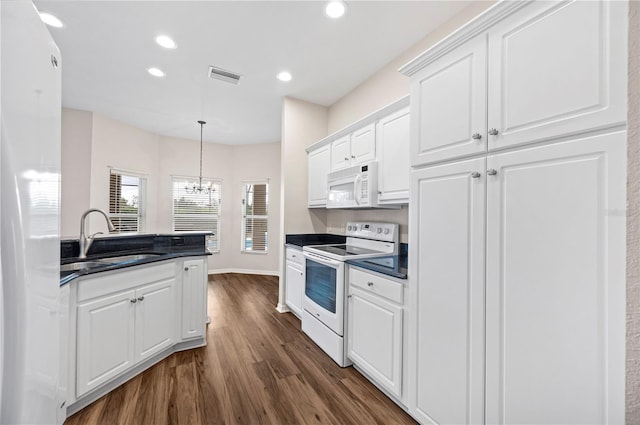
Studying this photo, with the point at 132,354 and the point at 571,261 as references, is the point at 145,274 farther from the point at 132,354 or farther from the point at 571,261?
the point at 571,261

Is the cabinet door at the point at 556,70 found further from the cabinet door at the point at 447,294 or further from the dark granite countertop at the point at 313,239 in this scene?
the dark granite countertop at the point at 313,239

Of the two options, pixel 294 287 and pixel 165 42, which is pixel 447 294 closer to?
pixel 294 287

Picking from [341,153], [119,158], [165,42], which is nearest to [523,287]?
[341,153]

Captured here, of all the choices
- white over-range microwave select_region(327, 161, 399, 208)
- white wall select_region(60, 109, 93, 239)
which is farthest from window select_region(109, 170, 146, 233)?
white over-range microwave select_region(327, 161, 399, 208)

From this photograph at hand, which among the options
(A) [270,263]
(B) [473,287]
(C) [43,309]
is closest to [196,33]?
(C) [43,309]

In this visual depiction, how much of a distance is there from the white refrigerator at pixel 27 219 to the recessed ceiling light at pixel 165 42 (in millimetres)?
2064

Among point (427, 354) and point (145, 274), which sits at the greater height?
point (145, 274)

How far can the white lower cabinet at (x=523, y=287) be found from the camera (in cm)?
90

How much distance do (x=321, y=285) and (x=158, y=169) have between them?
4.67 m

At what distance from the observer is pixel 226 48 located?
2561mm

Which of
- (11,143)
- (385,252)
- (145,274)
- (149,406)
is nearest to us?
(11,143)

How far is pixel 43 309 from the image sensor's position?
2.15ft

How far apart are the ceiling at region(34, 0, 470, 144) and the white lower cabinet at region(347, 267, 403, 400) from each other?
2.12 meters

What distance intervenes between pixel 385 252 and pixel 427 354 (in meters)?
1.15
